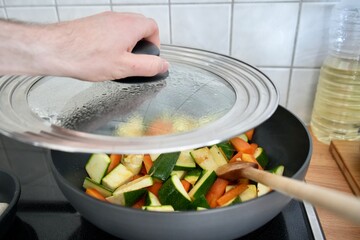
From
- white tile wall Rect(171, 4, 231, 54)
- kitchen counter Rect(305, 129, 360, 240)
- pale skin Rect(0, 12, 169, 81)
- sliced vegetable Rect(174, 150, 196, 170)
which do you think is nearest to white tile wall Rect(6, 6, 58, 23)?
white tile wall Rect(171, 4, 231, 54)

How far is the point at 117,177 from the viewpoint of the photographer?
573 mm

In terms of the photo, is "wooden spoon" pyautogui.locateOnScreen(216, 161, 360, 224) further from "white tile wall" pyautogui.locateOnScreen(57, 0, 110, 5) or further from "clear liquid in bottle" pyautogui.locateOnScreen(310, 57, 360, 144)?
"white tile wall" pyautogui.locateOnScreen(57, 0, 110, 5)

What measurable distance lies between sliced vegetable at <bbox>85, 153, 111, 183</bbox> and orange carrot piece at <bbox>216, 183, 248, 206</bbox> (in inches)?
8.6

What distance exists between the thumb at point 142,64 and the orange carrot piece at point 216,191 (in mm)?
231

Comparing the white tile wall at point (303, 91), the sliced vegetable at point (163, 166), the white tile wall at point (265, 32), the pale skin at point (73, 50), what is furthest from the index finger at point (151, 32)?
the white tile wall at point (303, 91)

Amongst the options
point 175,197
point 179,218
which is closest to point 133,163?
point 175,197

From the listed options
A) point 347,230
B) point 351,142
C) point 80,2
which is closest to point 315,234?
point 347,230

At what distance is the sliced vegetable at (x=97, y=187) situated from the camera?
1.82ft

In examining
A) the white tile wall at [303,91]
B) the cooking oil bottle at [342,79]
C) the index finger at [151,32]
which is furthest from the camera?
the white tile wall at [303,91]

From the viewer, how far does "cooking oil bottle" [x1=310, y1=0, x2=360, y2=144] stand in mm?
690

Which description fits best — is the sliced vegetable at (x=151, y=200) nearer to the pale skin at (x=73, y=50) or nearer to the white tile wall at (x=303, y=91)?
the pale skin at (x=73, y=50)

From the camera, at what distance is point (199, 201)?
51cm

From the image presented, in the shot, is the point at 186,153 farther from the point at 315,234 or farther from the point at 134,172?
the point at 315,234

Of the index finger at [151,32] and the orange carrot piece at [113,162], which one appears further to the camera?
the orange carrot piece at [113,162]
